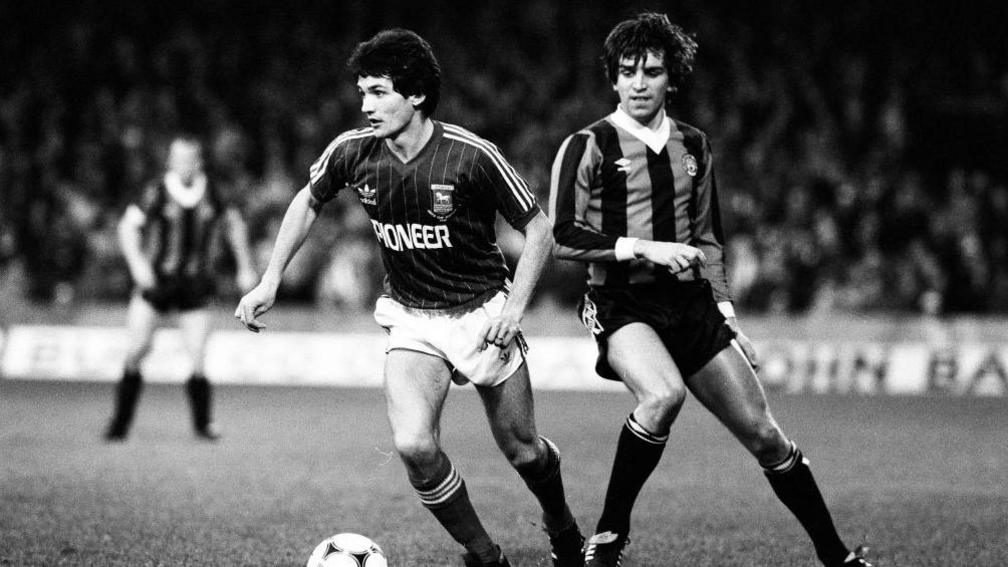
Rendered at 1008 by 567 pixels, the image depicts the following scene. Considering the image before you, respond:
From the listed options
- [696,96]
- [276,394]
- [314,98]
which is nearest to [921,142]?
[696,96]

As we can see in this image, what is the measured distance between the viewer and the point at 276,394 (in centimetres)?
1322

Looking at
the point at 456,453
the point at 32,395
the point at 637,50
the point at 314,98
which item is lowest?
the point at 32,395

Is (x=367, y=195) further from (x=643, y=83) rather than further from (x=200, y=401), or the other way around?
(x=200, y=401)

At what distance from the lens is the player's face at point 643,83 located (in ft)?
16.4

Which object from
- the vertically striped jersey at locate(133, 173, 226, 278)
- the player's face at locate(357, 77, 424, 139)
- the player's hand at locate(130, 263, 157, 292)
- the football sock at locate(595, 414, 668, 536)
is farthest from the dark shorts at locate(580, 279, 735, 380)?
the vertically striped jersey at locate(133, 173, 226, 278)

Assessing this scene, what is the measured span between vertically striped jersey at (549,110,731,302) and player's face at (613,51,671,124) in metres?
0.09

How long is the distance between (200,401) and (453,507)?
212 inches

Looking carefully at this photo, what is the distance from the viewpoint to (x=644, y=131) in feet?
16.8

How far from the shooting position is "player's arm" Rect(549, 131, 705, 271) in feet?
16.0

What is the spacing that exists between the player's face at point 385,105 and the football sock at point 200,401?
5.33 metres

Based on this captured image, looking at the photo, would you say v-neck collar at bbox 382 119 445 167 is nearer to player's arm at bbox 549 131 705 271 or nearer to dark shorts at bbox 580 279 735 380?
player's arm at bbox 549 131 705 271

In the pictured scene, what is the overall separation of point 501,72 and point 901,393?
28.0 ft

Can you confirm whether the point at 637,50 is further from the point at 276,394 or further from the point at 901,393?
the point at 901,393

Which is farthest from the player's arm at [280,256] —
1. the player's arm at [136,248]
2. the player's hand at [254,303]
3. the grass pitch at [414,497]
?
the player's arm at [136,248]
